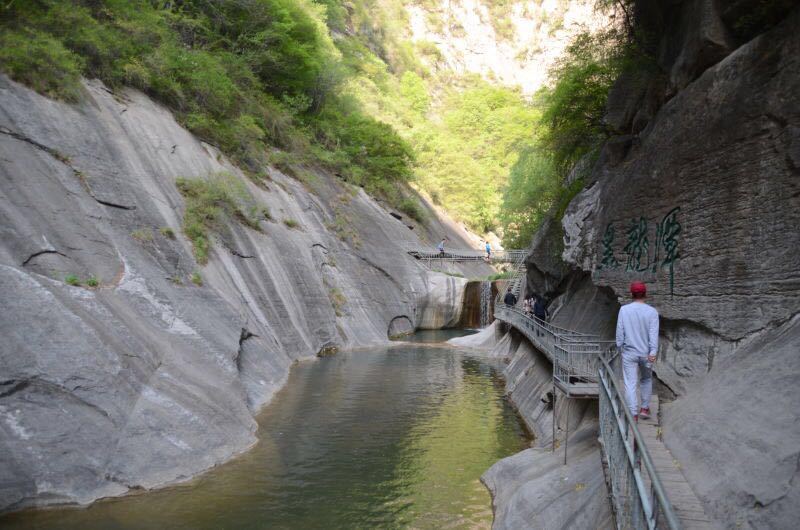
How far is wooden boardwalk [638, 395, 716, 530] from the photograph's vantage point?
4.90m

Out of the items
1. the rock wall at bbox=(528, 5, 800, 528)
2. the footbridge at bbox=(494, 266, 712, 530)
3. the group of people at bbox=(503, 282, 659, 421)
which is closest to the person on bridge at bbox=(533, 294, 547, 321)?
the rock wall at bbox=(528, 5, 800, 528)

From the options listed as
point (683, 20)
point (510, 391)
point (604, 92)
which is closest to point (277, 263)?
point (510, 391)

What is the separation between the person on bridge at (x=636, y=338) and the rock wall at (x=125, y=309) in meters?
7.48

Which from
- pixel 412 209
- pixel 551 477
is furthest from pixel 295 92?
pixel 551 477

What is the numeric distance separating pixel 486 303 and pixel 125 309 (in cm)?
3069

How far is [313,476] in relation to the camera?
10.5 m

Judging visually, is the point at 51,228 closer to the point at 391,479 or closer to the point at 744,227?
the point at 391,479

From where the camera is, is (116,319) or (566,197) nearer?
(116,319)

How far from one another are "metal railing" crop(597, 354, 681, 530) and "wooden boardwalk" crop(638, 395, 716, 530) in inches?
7.5

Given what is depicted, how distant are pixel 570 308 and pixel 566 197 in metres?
3.80

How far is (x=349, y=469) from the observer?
10992 millimetres

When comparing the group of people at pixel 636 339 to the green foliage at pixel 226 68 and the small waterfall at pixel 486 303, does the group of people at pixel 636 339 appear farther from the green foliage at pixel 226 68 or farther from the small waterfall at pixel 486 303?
the small waterfall at pixel 486 303

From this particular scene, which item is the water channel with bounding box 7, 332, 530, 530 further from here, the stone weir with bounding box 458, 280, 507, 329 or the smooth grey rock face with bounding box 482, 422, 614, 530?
the stone weir with bounding box 458, 280, 507, 329

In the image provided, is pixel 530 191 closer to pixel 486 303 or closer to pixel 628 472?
pixel 486 303
